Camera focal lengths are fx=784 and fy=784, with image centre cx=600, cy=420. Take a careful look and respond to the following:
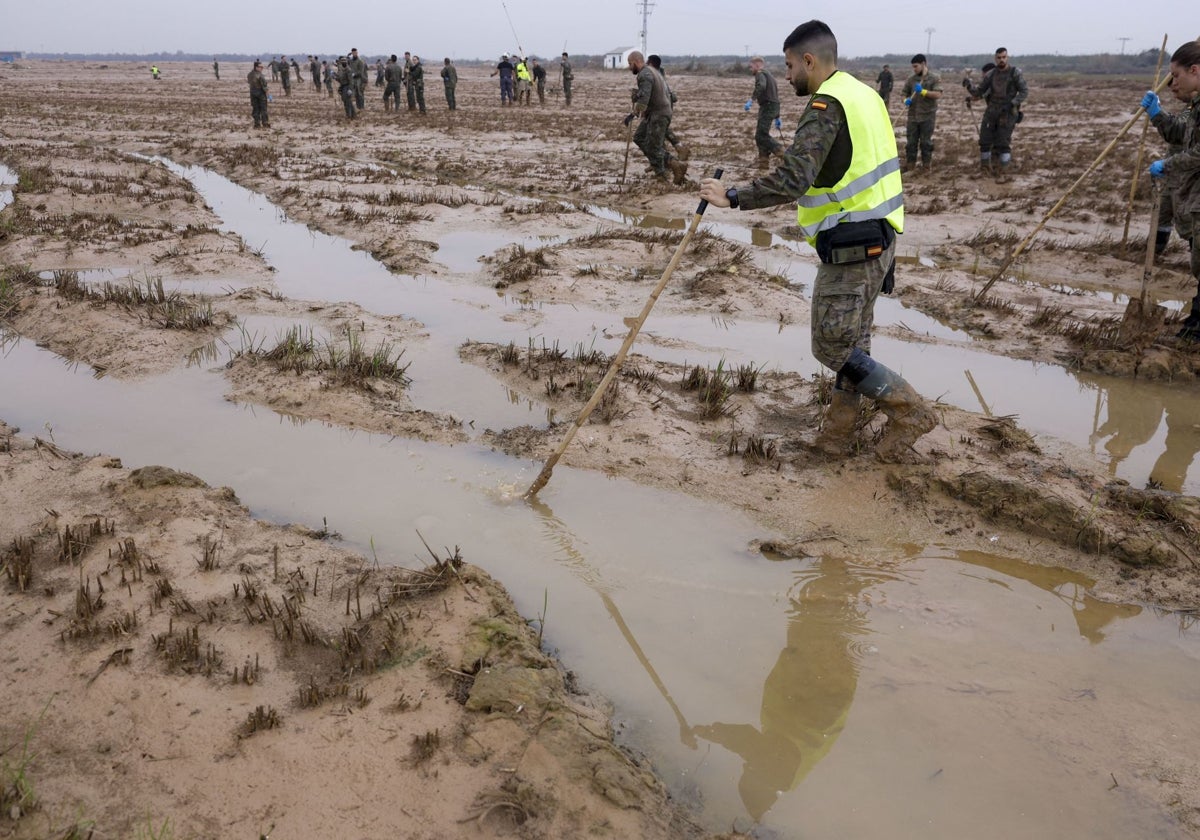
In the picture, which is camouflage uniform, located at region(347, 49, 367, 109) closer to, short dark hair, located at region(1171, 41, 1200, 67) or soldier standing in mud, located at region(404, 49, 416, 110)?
soldier standing in mud, located at region(404, 49, 416, 110)

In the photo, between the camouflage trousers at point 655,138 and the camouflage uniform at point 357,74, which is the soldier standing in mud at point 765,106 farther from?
the camouflage uniform at point 357,74

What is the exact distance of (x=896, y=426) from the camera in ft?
14.1

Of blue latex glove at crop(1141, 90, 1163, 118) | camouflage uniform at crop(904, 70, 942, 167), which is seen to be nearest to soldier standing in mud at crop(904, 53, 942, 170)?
camouflage uniform at crop(904, 70, 942, 167)

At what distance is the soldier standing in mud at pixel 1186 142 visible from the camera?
18.4 feet

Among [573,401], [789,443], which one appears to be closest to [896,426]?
[789,443]

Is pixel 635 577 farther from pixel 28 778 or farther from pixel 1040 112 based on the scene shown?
pixel 1040 112

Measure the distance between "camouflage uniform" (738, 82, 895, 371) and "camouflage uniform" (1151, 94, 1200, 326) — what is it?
3475 millimetres

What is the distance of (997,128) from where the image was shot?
13.3 meters

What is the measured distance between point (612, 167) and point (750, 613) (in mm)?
14449

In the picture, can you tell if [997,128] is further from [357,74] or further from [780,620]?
[357,74]

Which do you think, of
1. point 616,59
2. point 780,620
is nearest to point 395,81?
point 780,620

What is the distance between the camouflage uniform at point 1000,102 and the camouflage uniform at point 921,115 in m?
0.57

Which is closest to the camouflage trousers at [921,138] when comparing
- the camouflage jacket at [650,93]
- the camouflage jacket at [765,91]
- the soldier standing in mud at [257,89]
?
the camouflage jacket at [765,91]

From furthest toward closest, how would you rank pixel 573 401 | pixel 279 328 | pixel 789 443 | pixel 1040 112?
pixel 1040 112 → pixel 279 328 → pixel 573 401 → pixel 789 443
